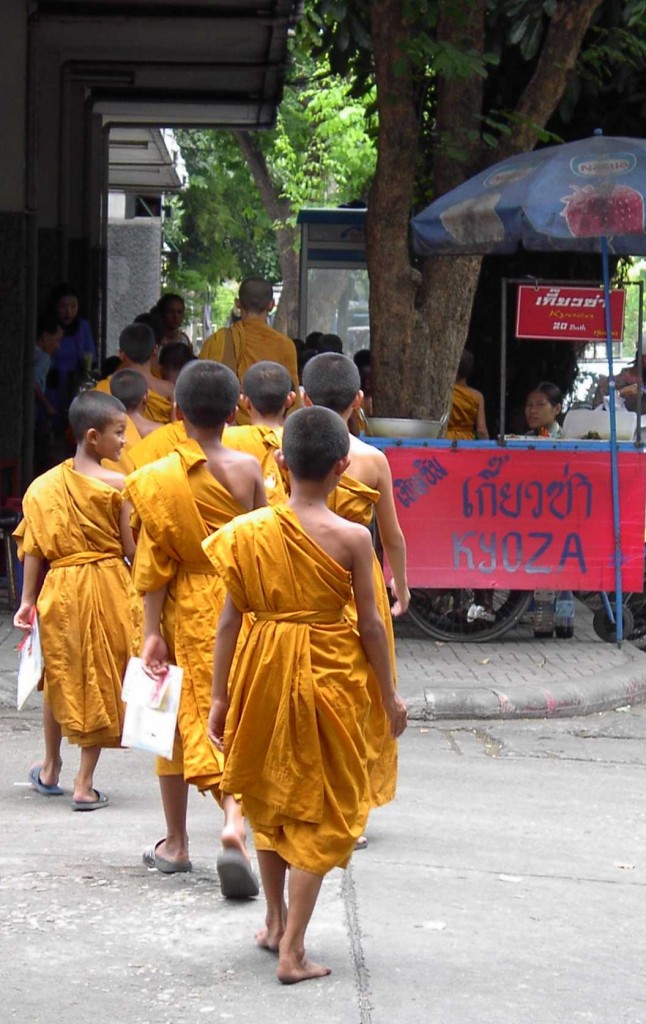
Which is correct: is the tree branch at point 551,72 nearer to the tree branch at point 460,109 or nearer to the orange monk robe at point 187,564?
the tree branch at point 460,109

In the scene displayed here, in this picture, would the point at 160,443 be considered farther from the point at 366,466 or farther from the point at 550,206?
the point at 550,206

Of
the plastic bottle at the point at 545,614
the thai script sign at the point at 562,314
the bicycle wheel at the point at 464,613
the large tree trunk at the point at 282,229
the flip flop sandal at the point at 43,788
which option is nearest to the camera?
the flip flop sandal at the point at 43,788

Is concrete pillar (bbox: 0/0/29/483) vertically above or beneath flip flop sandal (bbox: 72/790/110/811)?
above

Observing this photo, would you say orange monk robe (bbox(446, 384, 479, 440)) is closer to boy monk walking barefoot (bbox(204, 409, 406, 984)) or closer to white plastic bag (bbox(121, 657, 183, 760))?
white plastic bag (bbox(121, 657, 183, 760))

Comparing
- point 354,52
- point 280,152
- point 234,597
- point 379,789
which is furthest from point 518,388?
point 280,152

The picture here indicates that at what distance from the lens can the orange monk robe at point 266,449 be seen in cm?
596

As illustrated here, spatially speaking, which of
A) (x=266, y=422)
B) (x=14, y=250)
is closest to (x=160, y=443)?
(x=266, y=422)

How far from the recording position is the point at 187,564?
5.17 metres

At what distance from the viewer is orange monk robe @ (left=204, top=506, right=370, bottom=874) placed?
421cm

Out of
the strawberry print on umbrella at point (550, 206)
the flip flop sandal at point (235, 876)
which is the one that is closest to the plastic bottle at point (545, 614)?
the strawberry print on umbrella at point (550, 206)

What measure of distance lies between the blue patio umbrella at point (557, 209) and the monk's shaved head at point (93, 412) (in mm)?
3626

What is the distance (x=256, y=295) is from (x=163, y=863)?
4986mm

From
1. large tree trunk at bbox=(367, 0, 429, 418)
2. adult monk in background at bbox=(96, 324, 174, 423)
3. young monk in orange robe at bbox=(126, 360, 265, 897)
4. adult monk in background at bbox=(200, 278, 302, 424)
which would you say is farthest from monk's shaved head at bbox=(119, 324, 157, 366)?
young monk in orange robe at bbox=(126, 360, 265, 897)

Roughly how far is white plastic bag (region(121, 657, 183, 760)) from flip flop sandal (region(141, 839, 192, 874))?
39 cm
